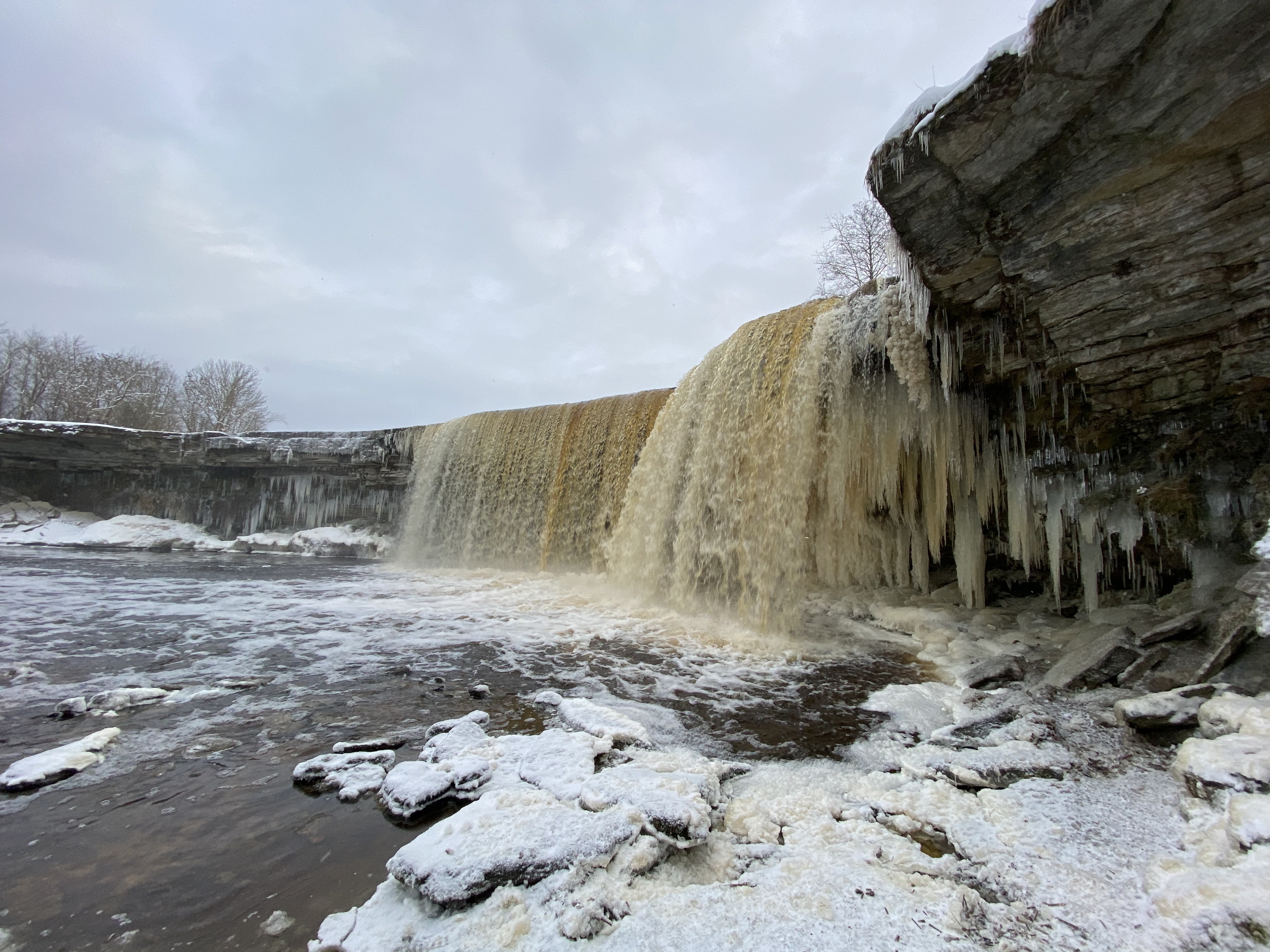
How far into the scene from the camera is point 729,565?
23.8ft

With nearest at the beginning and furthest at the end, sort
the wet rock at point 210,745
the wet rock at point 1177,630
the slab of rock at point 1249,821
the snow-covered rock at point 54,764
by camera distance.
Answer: the slab of rock at point 1249,821 → the snow-covered rock at point 54,764 → the wet rock at point 210,745 → the wet rock at point 1177,630

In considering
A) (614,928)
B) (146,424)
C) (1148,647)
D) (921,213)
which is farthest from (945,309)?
(146,424)

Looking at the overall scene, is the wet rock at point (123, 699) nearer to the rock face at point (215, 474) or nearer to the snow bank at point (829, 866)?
the snow bank at point (829, 866)

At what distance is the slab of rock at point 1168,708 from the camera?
2.79 metres

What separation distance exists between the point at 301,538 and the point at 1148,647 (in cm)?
1981

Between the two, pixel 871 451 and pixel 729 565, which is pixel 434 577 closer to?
pixel 729 565

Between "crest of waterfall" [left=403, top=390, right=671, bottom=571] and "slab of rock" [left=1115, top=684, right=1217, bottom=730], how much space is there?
866 centimetres

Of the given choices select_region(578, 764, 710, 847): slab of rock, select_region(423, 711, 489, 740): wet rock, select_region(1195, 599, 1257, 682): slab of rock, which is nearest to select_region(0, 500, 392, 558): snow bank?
select_region(423, 711, 489, 740): wet rock

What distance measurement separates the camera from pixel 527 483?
44.3 ft

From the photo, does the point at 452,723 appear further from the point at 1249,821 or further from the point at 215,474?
the point at 215,474

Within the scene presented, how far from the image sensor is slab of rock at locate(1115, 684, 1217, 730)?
279 cm

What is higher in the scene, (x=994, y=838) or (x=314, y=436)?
(x=314, y=436)

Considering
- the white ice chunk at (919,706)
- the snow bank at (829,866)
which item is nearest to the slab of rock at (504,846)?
the snow bank at (829,866)

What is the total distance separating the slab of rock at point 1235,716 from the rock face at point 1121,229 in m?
2.58
